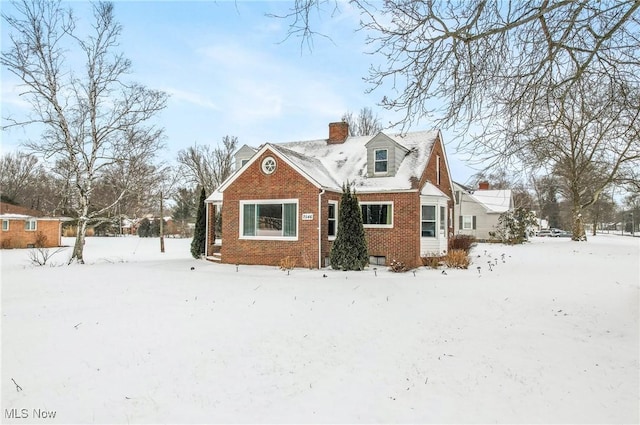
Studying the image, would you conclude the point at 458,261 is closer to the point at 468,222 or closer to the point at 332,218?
the point at 332,218

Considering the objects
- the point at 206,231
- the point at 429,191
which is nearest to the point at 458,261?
the point at 429,191

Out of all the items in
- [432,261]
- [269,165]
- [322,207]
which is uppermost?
[269,165]

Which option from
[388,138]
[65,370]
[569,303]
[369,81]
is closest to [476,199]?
[388,138]

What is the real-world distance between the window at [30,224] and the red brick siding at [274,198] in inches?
893

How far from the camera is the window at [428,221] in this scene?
55.7ft

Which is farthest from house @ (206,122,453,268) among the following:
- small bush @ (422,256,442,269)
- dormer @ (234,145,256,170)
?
dormer @ (234,145,256,170)

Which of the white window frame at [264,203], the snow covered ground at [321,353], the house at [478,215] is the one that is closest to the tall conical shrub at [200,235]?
the white window frame at [264,203]

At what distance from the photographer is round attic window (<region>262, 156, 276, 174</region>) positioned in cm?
1631

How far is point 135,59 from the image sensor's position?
18328mm

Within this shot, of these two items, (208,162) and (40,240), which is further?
(208,162)

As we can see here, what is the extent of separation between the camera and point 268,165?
53.9 ft

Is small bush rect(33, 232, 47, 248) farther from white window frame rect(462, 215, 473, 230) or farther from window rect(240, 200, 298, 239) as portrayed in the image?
white window frame rect(462, 215, 473, 230)

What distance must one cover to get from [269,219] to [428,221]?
22.4ft

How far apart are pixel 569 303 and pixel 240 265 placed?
11518mm
